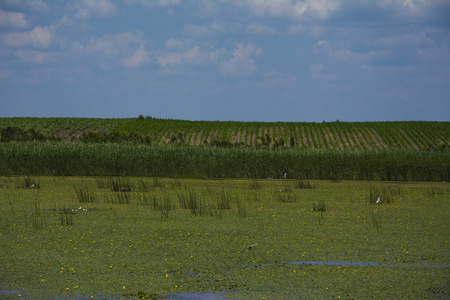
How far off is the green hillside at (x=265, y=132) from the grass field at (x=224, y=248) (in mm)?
36323

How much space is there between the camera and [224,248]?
1064 centimetres

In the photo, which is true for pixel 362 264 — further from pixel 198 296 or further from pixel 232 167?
pixel 232 167

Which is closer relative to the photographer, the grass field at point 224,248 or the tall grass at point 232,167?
the grass field at point 224,248

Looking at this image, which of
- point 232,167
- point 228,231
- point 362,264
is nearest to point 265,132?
point 232,167

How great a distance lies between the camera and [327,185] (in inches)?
969

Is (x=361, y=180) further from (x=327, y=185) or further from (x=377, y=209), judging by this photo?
(x=377, y=209)

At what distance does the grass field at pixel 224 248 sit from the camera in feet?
26.4

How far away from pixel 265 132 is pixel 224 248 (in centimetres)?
5205

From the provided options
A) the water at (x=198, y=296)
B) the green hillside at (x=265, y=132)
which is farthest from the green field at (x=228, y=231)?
the green hillside at (x=265, y=132)

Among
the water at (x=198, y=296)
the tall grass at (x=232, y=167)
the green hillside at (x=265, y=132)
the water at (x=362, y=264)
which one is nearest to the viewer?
the water at (x=198, y=296)

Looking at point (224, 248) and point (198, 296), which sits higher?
point (224, 248)

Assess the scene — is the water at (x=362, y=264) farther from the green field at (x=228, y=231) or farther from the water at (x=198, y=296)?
the water at (x=198, y=296)

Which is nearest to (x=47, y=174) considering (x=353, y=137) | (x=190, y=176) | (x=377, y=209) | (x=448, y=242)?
(x=190, y=176)

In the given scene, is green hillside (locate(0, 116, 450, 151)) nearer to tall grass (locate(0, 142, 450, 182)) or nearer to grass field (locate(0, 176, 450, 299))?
tall grass (locate(0, 142, 450, 182))
